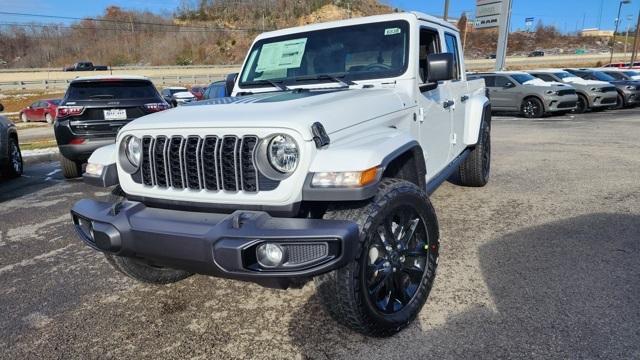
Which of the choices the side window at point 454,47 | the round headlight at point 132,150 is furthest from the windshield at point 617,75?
the round headlight at point 132,150

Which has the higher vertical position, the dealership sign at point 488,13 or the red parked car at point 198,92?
the dealership sign at point 488,13

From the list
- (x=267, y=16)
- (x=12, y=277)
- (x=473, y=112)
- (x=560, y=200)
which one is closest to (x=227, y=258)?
(x=12, y=277)

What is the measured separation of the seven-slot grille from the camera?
2299 mm

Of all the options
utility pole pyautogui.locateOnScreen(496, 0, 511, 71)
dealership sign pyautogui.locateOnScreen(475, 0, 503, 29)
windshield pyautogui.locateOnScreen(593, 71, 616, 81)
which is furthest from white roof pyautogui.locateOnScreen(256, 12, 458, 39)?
dealership sign pyautogui.locateOnScreen(475, 0, 503, 29)

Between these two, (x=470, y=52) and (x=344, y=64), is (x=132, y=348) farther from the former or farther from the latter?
(x=470, y=52)

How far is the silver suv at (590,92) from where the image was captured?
15.2 m

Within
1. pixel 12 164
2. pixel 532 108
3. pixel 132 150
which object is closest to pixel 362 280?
pixel 132 150

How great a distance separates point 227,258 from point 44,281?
2.30 m

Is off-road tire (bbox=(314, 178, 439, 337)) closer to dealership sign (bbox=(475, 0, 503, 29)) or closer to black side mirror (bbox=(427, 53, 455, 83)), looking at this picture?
black side mirror (bbox=(427, 53, 455, 83))

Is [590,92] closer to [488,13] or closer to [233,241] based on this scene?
[488,13]

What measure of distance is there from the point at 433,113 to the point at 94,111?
5123mm

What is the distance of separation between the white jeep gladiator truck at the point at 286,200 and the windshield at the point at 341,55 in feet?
0.97

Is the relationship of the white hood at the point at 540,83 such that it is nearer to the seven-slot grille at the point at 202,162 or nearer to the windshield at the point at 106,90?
the windshield at the point at 106,90

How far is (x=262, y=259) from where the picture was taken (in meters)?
2.14
